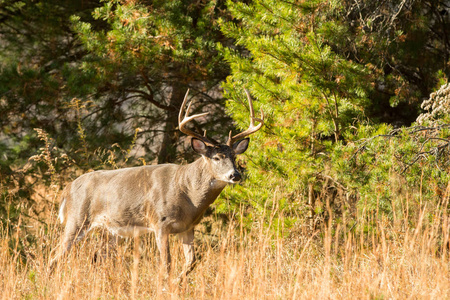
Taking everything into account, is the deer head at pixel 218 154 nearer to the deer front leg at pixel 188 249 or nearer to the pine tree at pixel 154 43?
the deer front leg at pixel 188 249

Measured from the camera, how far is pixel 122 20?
8914 millimetres

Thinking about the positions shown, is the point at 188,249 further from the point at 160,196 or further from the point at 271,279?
the point at 271,279

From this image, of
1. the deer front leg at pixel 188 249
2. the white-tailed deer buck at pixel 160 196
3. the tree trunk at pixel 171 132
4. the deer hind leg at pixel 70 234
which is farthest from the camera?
the tree trunk at pixel 171 132

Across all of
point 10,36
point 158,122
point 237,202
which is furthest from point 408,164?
point 10,36

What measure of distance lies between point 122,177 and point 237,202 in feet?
6.06

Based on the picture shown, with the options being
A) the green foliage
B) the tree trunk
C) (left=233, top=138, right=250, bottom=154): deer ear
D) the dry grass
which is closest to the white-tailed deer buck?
(left=233, top=138, right=250, bottom=154): deer ear

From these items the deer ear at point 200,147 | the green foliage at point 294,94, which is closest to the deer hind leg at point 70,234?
the deer ear at point 200,147

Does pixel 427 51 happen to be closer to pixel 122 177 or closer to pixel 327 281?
pixel 122 177

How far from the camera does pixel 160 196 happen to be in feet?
20.6

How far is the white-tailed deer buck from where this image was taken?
6.18 metres

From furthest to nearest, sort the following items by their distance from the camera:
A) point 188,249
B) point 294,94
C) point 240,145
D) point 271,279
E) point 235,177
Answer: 1. point 294,94
2. point 240,145
3. point 188,249
4. point 235,177
5. point 271,279

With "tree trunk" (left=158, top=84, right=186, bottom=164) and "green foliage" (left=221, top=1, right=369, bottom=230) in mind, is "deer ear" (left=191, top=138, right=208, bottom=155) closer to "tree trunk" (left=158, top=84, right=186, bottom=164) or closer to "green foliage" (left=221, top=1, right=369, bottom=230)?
"green foliage" (left=221, top=1, right=369, bottom=230)

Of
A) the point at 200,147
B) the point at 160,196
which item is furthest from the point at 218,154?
the point at 160,196

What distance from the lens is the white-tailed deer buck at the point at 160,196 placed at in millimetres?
6176
